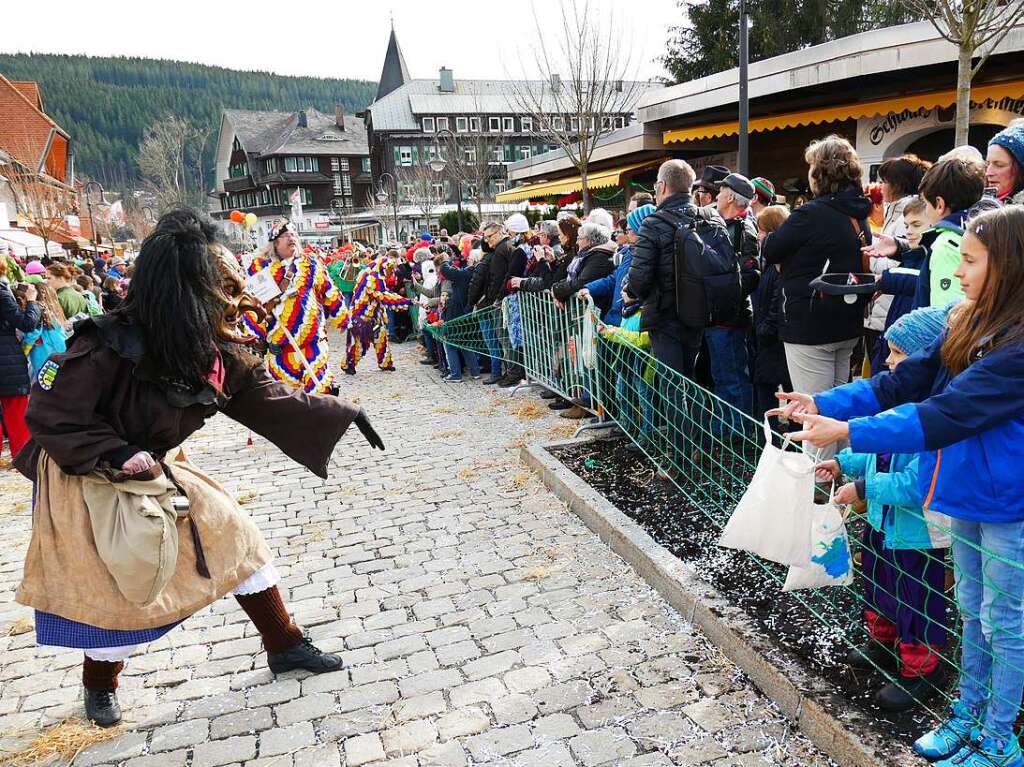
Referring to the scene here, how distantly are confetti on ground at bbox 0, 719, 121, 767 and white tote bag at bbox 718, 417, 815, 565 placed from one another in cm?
280

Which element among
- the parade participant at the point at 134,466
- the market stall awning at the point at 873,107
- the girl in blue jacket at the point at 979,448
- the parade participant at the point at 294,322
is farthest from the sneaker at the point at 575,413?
the market stall awning at the point at 873,107

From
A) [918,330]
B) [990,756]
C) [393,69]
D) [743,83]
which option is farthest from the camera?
[393,69]

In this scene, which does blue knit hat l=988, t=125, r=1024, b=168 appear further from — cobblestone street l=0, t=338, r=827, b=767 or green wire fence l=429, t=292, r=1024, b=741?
cobblestone street l=0, t=338, r=827, b=767

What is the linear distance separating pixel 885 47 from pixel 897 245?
8254 millimetres

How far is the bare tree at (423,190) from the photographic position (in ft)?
166

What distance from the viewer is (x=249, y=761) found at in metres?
2.83

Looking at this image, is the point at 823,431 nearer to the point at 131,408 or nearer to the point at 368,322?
the point at 131,408

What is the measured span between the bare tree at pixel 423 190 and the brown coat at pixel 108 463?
46.5m

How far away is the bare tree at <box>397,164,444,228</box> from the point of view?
50.6m

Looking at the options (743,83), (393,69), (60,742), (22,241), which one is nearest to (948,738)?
(60,742)

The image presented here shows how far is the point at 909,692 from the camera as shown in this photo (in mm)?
2660

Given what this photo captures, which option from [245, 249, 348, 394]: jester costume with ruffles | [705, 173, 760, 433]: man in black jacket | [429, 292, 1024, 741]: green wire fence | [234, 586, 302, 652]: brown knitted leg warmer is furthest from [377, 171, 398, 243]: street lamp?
[234, 586, 302, 652]: brown knitted leg warmer

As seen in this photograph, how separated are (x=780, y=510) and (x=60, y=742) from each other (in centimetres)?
309

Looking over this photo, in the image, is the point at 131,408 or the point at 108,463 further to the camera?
the point at 131,408
